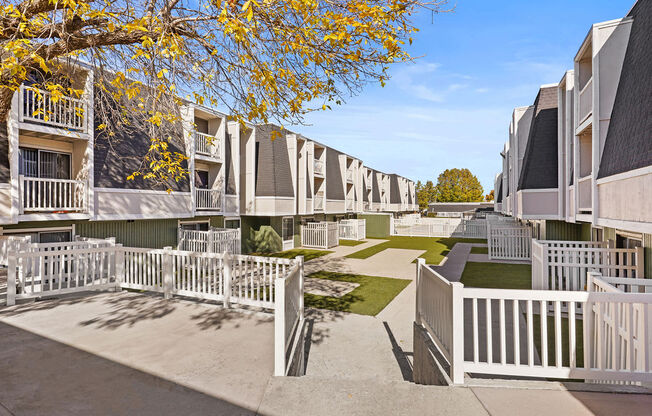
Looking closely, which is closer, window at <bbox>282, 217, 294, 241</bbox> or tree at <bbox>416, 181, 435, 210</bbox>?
window at <bbox>282, 217, 294, 241</bbox>

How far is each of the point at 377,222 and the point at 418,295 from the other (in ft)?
83.7

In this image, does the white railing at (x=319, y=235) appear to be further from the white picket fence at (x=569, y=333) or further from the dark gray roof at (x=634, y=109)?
the white picket fence at (x=569, y=333)

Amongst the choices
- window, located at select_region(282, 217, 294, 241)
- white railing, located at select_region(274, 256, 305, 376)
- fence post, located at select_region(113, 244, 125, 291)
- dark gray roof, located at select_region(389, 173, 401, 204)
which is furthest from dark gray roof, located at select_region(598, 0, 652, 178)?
dark gray roof, located at select_region(389, 173, 401, 204)

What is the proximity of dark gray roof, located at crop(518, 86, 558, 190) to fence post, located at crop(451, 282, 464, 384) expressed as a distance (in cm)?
1016

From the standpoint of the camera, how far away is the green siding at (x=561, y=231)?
12.8 metres

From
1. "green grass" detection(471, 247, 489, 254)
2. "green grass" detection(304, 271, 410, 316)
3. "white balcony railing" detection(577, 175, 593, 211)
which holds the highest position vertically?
"white balcony railing" detection(577, 175, 593, 211)

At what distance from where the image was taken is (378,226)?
31422 millimetres

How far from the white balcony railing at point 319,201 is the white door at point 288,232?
9.63 feet

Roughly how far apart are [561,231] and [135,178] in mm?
16998

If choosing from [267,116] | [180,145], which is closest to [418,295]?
[267,116]

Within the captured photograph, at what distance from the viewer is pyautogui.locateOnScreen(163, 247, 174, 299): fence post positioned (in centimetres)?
798

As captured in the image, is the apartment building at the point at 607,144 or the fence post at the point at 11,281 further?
the fence post at the point at 11,281

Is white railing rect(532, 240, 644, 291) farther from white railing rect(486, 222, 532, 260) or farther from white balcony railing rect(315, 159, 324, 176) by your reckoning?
white balcony railing rect(315, 159, 324, 176)

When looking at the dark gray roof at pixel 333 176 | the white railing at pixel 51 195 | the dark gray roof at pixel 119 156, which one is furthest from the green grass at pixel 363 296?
the dark gray roof at pixel 333 176
